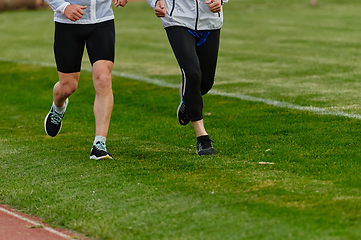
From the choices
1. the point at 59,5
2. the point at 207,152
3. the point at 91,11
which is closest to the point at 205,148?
the point at 207,152

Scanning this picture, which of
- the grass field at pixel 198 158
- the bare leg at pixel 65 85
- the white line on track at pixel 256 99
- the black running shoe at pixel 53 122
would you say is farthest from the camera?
the white line on track at pixel 256 99

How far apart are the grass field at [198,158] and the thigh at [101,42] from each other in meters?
1.02

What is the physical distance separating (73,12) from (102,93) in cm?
83

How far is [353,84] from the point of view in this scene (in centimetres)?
959

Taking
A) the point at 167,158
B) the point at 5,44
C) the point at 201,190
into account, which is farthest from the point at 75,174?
the point at 5,44

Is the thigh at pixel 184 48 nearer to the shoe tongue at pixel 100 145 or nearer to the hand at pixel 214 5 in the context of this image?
the hand at pixel 214 5

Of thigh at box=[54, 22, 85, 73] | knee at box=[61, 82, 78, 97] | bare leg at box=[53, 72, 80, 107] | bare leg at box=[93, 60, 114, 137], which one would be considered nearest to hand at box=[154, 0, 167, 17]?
bare leg at box=[93, 60, 114, 137]

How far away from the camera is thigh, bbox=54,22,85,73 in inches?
236

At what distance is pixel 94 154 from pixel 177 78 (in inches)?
229

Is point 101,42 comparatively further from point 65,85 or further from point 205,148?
Answer: point 205,148

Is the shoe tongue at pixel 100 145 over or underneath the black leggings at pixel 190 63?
underneath

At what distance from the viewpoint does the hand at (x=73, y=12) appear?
5.74m

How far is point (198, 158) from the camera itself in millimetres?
5672

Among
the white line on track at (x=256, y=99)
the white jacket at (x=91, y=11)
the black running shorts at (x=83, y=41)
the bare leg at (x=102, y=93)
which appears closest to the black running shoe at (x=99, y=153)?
the bare leg at (x=102, y=93)
